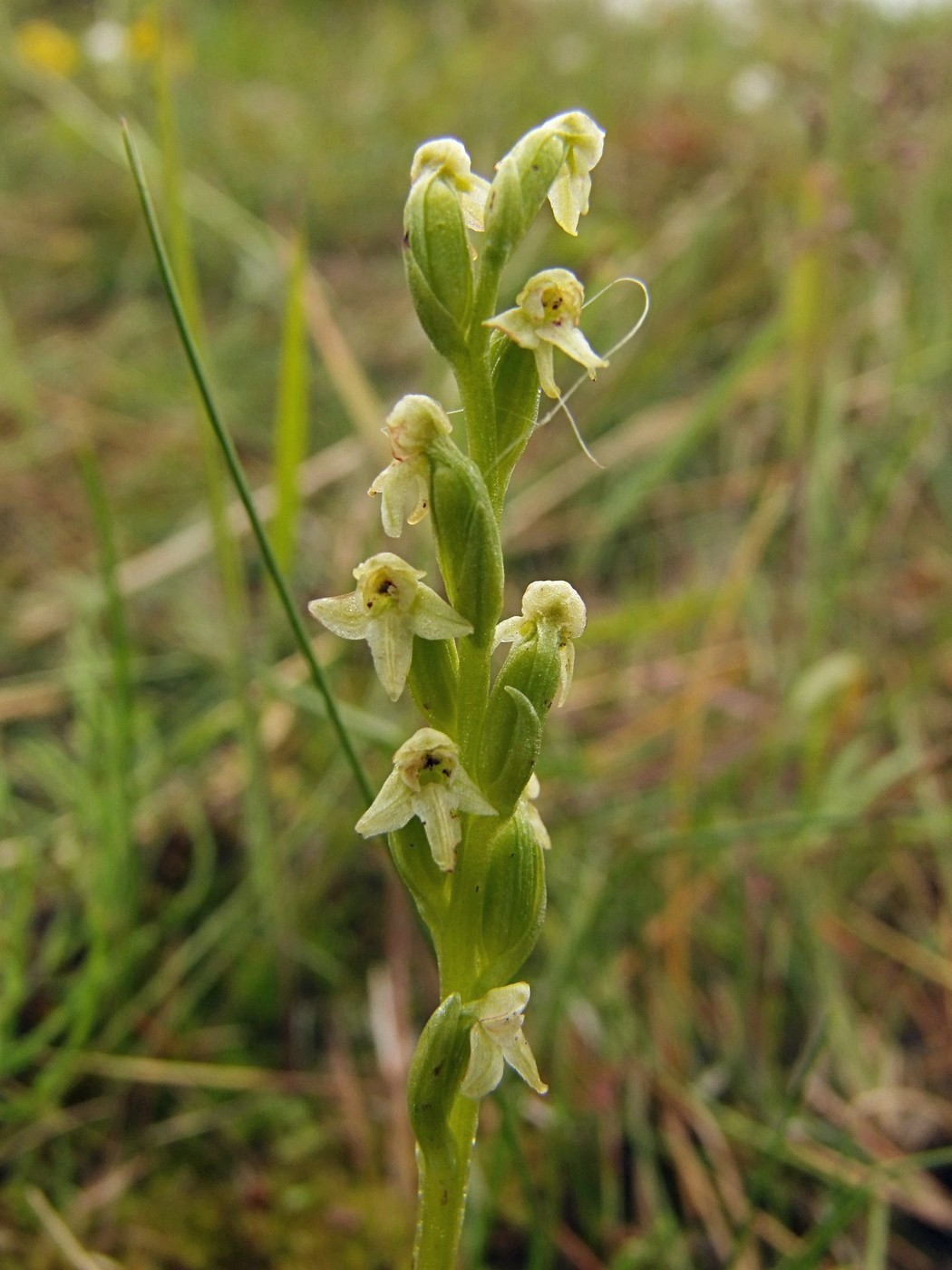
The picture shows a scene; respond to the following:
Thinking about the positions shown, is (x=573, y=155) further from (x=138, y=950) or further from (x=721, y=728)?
(x=721, y=728)

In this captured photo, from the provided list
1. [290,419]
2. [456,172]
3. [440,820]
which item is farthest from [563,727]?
[456,172]

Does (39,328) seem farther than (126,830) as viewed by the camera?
Yes

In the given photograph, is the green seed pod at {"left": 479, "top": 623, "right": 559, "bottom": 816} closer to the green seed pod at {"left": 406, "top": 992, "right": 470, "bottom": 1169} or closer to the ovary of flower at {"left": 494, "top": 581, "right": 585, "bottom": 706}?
the ovary of flower at {"left": 494, "top": 581, "right": 585, "bottom": 706}

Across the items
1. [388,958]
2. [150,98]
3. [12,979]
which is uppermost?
[150,98]

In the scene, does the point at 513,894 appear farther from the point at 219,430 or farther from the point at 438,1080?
the point at 219,430

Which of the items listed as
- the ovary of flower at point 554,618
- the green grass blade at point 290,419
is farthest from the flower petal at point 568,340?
A: the green grass blade at point 290,419

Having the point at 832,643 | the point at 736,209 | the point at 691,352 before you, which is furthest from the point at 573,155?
the point at 736,209
